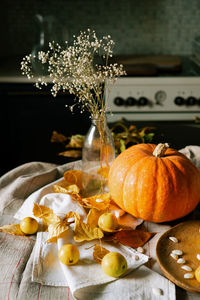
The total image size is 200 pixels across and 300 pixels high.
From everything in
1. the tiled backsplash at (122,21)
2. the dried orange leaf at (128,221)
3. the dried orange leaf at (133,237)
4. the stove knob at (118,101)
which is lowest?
the dried orange leaf at (133,237)

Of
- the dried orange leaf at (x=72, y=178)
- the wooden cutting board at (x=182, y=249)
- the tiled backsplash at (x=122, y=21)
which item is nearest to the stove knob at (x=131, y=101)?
the tiled backsplash at (x=122, y=21)

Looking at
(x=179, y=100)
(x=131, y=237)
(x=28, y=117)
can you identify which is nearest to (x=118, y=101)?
(x=179, y=100)

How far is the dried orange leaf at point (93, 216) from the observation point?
854mm

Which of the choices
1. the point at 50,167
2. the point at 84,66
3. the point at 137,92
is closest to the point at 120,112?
the point at 137,92

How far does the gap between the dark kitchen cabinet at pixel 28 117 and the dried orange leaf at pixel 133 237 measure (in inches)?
50.2

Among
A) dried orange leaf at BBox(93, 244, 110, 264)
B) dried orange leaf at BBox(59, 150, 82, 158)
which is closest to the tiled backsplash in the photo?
dried orange leaf at BBox(59, 150, 82, 158)

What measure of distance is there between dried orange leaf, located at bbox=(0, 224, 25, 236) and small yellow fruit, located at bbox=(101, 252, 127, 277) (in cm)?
27

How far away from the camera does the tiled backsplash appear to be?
2.59 metres

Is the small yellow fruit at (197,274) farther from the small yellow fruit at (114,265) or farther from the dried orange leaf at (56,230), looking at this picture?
the dried orange leaf at (56,230)

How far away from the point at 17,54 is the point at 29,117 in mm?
846

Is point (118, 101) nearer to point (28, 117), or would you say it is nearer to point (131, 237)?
point (28, 117)

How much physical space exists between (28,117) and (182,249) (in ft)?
5.16

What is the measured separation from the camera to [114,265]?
67cm

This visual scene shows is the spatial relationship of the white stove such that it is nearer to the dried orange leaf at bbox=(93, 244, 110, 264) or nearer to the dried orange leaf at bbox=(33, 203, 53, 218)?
the dried orange leaf at bbox=(33, 203, 53, 218)
